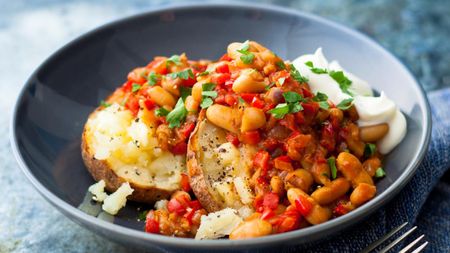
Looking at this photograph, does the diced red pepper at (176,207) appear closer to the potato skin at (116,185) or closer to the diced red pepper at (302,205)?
the potato skin at (116,185)

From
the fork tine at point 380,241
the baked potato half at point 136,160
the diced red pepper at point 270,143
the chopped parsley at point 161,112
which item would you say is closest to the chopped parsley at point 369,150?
the fork tine at point 380,241

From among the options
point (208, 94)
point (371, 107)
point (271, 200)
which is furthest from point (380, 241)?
point (208, 94)

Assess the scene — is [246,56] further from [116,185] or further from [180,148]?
[116,185]

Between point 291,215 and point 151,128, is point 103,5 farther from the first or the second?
point 291,215

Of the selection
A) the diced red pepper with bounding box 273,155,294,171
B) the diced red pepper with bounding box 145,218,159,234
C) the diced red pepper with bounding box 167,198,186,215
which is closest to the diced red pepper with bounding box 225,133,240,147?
the diced red pepper with bounding box 273,155,294,171

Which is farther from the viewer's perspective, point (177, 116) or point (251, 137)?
point (177, 116)
